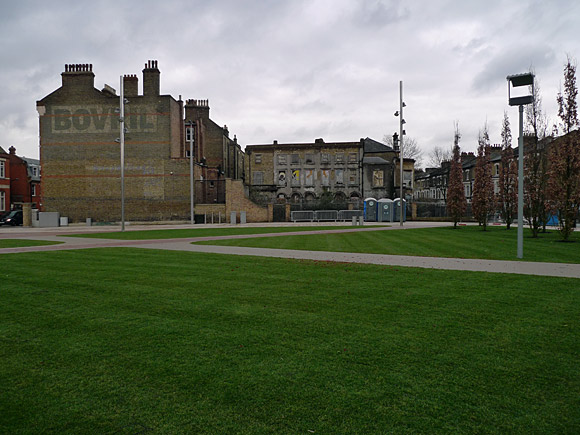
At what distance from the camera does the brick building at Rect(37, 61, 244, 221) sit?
43875 millimetres

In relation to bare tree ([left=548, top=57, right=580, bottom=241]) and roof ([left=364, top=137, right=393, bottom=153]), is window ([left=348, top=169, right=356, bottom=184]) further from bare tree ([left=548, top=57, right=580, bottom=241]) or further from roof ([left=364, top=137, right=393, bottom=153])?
bare tree ([left=548, top=57, right=580, bottom=241])

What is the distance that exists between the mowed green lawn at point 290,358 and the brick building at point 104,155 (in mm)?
37538

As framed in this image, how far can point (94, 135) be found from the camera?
44.2 metres

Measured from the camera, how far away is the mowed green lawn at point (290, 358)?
3127 millimetres

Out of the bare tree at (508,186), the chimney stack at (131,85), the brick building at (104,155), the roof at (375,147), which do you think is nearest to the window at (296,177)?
the roof at (375,147)

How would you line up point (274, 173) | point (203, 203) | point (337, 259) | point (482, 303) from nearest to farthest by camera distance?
point (482, 303) → point (337, 259) → point (203, 203) → point (274, 173)

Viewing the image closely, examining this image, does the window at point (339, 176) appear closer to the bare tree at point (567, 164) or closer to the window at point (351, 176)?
the window at point (351, 176)

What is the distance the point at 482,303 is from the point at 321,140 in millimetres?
55667

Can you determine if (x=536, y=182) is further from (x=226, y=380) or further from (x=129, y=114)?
(x=129, y=114)

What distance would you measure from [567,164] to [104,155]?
4193 centimetres

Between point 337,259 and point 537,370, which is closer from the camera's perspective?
point 537,370

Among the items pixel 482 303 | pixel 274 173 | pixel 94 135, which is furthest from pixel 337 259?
pixel 274 173

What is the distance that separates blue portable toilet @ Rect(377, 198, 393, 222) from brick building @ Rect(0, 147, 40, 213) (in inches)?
1781

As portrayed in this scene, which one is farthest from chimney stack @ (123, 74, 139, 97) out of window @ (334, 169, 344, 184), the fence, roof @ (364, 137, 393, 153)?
roof @ (364, 137, 393, 153)
